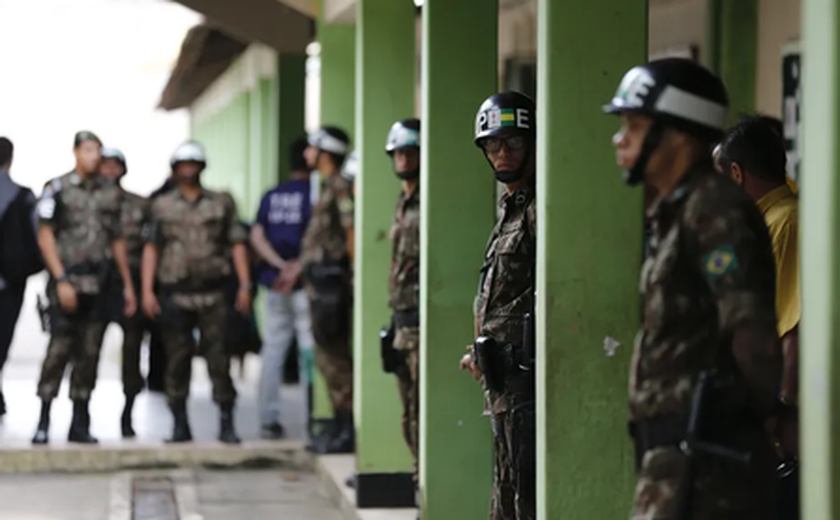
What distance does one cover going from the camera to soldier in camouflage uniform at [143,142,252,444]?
37.8 ft

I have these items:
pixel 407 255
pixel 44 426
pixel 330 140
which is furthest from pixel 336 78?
pixel 407 255

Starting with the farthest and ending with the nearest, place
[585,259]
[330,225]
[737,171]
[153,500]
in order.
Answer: [330,225]
[153,500]
[737,171]
[585,259]

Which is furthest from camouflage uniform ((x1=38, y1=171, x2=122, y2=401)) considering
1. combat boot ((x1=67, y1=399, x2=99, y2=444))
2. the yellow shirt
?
the yellow shirt

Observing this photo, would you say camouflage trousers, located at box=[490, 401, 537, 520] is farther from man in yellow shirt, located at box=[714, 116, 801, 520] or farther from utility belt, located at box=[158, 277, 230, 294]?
utility belt, located at box=[158, 277, 230, 294]

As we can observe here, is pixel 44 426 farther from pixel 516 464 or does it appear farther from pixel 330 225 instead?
pixel 516 464

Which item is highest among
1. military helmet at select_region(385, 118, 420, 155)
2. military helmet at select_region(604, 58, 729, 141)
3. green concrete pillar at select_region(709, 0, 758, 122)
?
green concrete pillar at select_region(709, 0, 758, 122)

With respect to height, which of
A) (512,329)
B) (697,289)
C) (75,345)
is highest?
(697,289)

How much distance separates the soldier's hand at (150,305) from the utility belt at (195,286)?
160 mm

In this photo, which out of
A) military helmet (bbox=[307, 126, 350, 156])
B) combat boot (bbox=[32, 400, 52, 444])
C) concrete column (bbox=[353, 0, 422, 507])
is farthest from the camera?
combat boot (bbox=[32, 400, 52, 444])

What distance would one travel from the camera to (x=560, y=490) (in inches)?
225

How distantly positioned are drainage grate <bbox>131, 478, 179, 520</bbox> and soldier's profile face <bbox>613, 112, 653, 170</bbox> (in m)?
5.76

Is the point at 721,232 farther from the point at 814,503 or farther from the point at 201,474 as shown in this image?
the point at 201,474

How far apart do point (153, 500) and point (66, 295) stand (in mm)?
Answer: 1583

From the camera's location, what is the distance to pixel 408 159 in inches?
340
